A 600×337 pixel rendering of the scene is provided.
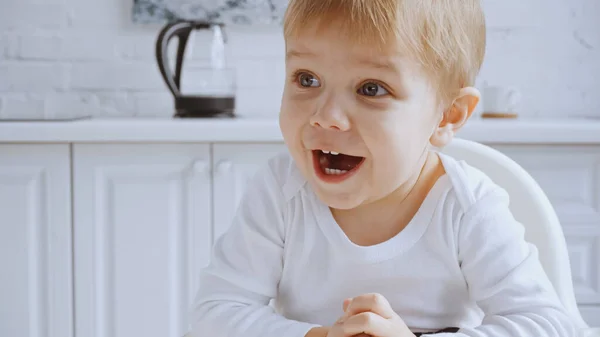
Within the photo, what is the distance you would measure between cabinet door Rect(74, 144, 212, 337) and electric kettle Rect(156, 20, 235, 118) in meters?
0.24

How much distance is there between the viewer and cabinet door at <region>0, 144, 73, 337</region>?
197cm

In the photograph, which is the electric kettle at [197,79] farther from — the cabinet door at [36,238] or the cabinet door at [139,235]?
the cabinet door at [36,238]

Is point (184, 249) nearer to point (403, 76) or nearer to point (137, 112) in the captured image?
point (137, 112)

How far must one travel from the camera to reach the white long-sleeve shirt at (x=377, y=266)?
85cm

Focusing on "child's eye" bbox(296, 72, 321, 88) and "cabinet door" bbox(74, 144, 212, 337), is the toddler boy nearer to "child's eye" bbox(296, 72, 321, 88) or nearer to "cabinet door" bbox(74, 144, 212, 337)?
"child's eye" bbox(296, 72, 321, 88)

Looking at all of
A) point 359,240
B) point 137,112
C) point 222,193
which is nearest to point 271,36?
point 137,112

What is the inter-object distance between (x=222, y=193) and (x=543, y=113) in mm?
1169

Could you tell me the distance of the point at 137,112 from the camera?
2.49m

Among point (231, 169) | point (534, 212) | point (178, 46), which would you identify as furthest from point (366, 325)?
point (178, 46)

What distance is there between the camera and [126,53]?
248 cm

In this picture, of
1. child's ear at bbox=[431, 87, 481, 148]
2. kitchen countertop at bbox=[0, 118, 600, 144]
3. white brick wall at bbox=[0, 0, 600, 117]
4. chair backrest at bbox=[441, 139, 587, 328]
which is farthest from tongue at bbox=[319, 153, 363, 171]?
white brick wall at bbox=[0, 0, 600, 117]

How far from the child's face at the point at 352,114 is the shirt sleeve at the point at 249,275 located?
11 centimetres

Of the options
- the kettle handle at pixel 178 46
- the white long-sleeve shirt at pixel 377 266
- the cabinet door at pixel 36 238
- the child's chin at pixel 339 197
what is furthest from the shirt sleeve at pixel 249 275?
the kettle handle at pixel 178 46

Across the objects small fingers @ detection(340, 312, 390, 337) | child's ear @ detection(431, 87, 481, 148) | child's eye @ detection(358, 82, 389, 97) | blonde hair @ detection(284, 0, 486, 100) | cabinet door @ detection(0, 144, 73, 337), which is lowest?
cabinet door @ detection(0, 144, 73, 337)
